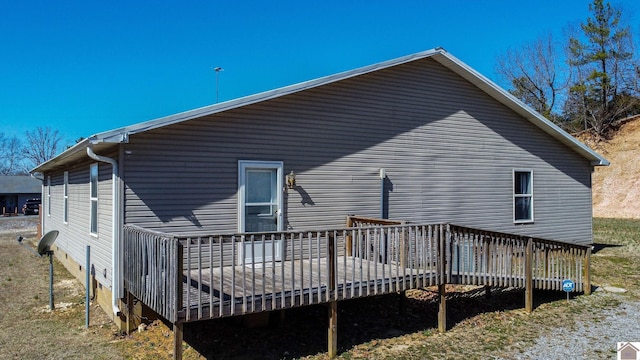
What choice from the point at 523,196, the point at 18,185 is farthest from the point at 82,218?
the point at 18,185

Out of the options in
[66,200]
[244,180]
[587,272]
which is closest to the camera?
[244,180]

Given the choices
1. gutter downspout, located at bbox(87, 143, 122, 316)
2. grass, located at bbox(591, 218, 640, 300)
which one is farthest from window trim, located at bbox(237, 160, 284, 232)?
grass, located at bbox(591, 218, 640, 300)

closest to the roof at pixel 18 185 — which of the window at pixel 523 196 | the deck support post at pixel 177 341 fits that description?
the window at pixel 523 196

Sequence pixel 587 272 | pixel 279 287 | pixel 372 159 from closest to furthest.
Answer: pixel 279 287 → pixel 587 272 → pixel 372 159

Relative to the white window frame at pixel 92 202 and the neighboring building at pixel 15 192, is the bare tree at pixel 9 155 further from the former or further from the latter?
the white window frame at pixel 92 202

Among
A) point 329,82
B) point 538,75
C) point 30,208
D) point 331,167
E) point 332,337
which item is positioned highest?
point 538,75

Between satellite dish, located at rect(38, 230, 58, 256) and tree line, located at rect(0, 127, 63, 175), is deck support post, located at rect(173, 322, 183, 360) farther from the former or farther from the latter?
tree line, located at rect(0, 127, 63, 175)

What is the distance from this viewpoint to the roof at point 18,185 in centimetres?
4234

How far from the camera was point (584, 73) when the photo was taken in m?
35.0

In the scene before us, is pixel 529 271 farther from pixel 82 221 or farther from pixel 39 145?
pixel 39 145

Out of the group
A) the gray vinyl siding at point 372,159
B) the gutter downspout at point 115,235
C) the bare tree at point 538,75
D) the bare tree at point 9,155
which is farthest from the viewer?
the bare tree at point 9,155

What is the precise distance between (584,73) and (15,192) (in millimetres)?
50440

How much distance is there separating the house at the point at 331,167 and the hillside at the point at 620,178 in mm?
18646

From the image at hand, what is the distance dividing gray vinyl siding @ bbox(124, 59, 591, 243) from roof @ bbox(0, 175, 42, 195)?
43696 mm
